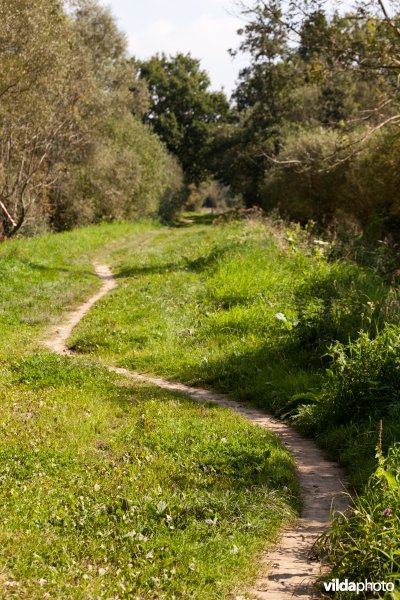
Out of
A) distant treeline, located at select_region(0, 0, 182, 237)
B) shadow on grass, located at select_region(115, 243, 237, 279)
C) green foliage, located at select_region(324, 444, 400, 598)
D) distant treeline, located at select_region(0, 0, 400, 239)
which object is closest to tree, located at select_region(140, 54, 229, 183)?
distant treeline, located at select_region(0, 0, 400, 239)

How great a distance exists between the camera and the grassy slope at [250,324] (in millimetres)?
10116

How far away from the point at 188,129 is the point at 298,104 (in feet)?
79.8

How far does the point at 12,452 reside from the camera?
6730mm

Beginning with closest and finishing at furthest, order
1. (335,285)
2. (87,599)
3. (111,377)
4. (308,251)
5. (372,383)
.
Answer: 1. (87,599)
2. (372,383)
3. (111,377)
4. (335,285)
5. (308,251)

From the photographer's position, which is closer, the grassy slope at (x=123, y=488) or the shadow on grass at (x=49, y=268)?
the grassy slope at (x=123, y=488)

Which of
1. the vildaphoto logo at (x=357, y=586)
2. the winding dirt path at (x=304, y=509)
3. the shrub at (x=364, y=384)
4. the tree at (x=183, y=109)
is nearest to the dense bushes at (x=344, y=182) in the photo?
the shrub at (x=364, y=384)

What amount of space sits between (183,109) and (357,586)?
224ft

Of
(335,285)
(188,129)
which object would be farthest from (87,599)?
(188,129)

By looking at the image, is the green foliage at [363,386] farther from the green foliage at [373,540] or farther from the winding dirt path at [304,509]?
the green foliage at [373,540]

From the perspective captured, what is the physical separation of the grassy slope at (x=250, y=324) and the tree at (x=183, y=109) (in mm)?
51742

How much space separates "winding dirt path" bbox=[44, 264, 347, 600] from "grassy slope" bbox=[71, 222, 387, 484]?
0.92 feet

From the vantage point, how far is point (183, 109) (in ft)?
226

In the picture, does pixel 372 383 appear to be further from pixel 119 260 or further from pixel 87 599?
pixel 119 260

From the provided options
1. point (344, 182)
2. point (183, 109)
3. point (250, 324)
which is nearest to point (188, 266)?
point (250, 324)
